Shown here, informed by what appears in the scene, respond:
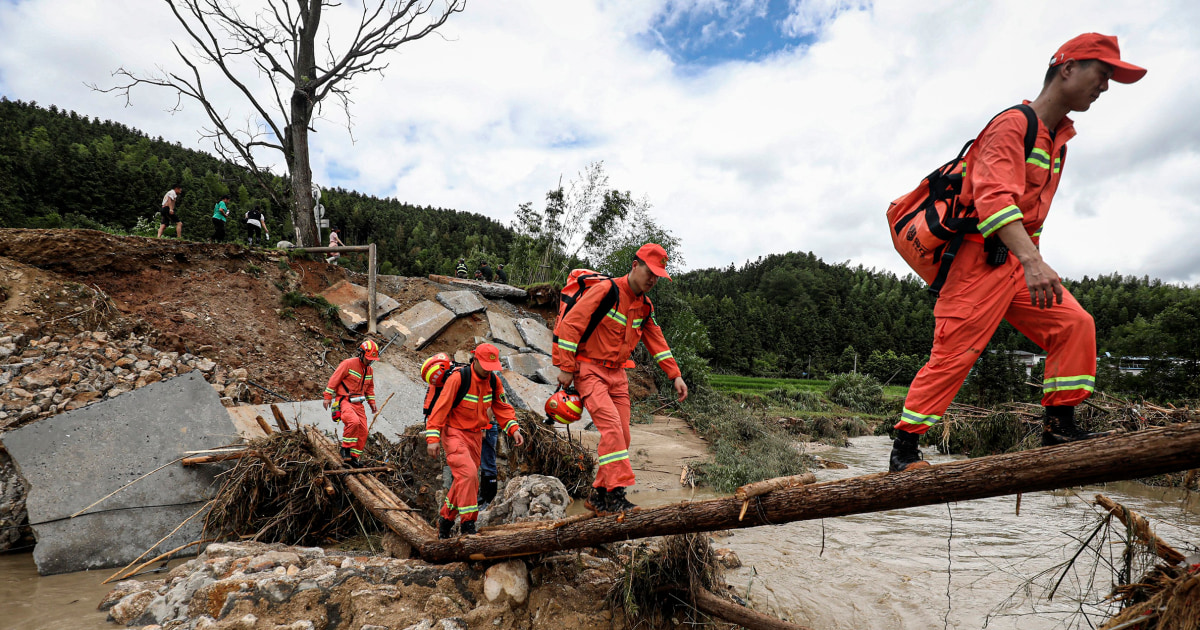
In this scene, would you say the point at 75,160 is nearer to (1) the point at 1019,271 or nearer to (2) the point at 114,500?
A: (2) the point at 114,500

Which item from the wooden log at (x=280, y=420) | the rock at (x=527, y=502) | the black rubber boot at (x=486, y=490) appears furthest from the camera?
the wooden log at (x=280, y=420)

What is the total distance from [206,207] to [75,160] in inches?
288

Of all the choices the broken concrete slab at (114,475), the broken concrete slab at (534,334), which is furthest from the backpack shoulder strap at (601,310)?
the broken concrete slab at (534,334)

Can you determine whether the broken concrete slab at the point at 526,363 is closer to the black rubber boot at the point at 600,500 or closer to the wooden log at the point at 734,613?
the black rubber boot at the point at 600,500

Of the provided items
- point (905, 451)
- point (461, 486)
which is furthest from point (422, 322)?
point (905, 451)

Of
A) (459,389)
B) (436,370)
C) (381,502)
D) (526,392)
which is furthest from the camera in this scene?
(526,392)

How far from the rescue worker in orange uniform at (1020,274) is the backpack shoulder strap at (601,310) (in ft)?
6.85

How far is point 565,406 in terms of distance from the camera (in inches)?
151

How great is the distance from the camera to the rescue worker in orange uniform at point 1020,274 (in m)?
2.12

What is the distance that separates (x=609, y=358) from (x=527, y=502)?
2.64 meters

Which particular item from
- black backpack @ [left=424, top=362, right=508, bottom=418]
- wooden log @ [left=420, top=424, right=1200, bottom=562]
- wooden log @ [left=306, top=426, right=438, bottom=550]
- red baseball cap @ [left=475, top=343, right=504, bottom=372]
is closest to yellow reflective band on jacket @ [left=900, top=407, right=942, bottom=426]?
wooden log @ [left=420, top=424, right=1200, bottom=562]

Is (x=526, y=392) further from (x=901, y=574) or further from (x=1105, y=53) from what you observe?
(x=1105, y=53)

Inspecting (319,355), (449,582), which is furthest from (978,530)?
(319,355)

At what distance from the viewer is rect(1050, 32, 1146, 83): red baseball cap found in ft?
6.88
